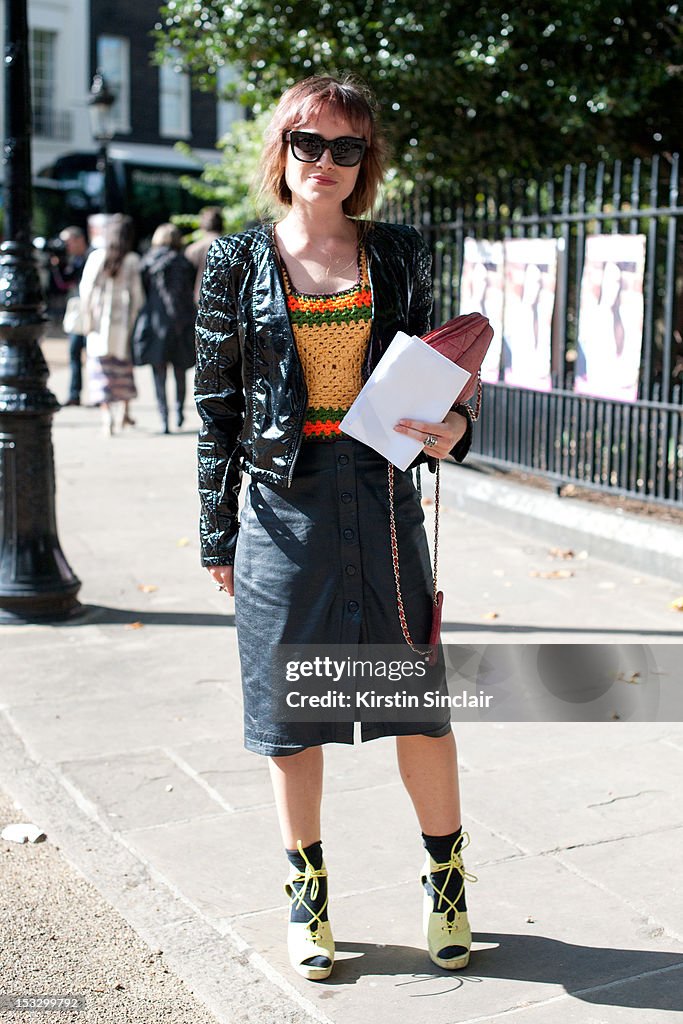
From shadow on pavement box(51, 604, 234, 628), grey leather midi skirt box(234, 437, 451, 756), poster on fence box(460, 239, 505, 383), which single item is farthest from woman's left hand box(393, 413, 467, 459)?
poster on fence box(460, 239, 505, 383)

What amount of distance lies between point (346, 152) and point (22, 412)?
3271 millimetres

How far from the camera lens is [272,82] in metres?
9.26

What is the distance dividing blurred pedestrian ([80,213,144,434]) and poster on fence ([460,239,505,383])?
12.6 feet

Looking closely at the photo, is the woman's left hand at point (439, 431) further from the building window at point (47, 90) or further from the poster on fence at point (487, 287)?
the building window at point (47, 90)

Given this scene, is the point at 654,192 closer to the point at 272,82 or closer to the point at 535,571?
the point at 535,571

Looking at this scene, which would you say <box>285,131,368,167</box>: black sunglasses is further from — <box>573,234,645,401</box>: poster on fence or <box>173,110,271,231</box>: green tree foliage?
<box>173,110,271,231</box>: green tree foliage

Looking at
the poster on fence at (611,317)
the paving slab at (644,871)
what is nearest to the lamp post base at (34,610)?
the paving slab at (644,871)

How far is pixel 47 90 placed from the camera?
3628 cm

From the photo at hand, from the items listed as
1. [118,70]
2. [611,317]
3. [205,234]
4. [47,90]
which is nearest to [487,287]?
[611,317]

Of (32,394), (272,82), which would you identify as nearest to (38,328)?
(32,394)

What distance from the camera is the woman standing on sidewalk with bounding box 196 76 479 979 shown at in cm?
280

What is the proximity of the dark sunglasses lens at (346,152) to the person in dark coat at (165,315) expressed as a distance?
861cm

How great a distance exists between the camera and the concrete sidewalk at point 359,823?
2.88m

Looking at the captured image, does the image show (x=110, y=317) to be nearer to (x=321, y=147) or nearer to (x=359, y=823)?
(x=359, y=823)
